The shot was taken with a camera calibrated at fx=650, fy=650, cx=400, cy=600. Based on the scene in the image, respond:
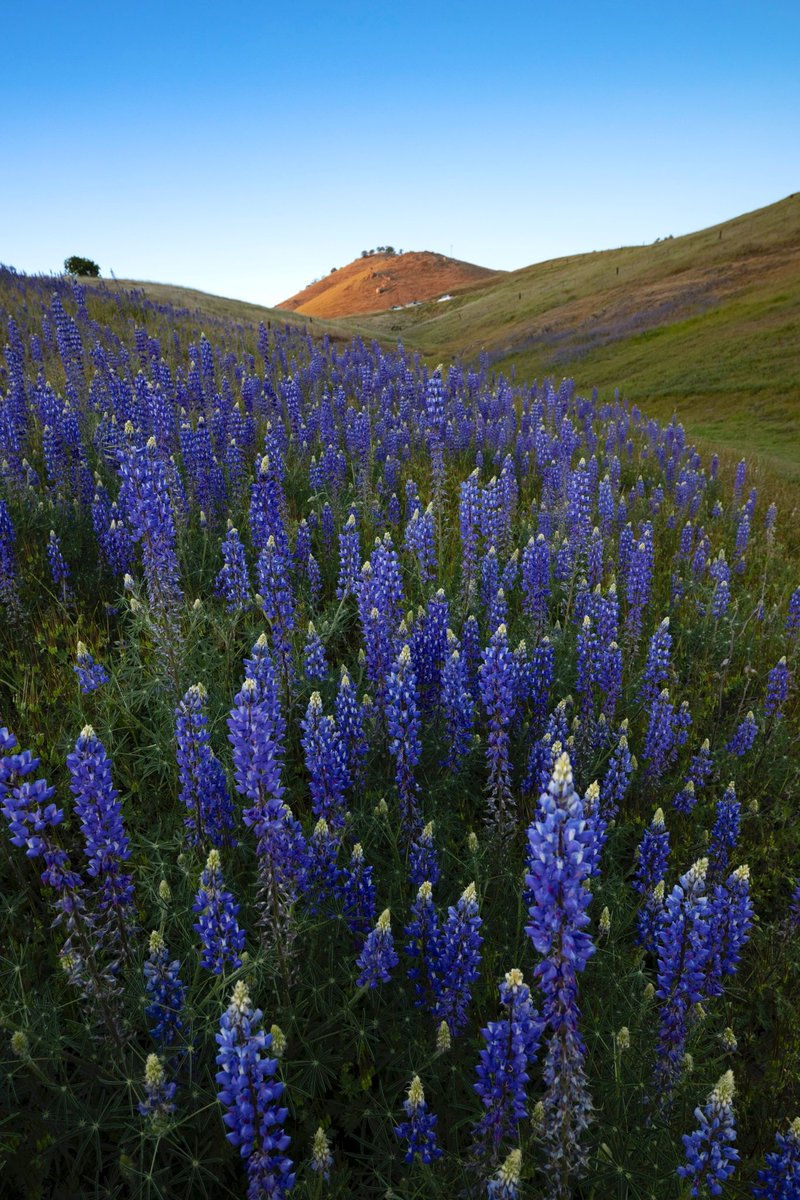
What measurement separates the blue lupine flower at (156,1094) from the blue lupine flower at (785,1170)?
2.35 metres

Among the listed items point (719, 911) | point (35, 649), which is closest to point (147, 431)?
point (35, 649)

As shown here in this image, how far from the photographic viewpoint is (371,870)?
11.0 ft

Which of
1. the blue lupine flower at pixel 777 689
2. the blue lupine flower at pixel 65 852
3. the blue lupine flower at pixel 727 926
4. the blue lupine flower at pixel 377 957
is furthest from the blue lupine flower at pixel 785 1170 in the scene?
the blue lupine flower at pixel 777 689

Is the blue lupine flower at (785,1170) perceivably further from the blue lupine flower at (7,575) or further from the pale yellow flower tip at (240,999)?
the blue lupine flower at (7,575)

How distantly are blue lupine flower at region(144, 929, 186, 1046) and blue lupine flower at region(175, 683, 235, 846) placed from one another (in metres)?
0.71

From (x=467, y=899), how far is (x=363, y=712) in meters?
1.75

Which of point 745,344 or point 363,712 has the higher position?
point 745,344

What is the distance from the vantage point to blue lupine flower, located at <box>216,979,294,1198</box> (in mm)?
1912

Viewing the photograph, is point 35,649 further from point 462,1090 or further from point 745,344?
point 745,344

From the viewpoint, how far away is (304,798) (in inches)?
173

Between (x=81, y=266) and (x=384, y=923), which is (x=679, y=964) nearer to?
(x=384, y=923)

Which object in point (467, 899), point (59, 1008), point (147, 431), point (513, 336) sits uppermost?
point (513, 336)

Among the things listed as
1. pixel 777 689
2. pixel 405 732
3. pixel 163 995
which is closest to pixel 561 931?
pixel 163 995

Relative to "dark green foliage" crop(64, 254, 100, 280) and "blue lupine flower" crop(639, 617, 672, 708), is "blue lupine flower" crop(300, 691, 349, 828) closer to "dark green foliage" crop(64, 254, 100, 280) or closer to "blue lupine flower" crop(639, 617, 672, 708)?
"blue lupine flower" crop(639, 617, 672, 708)
